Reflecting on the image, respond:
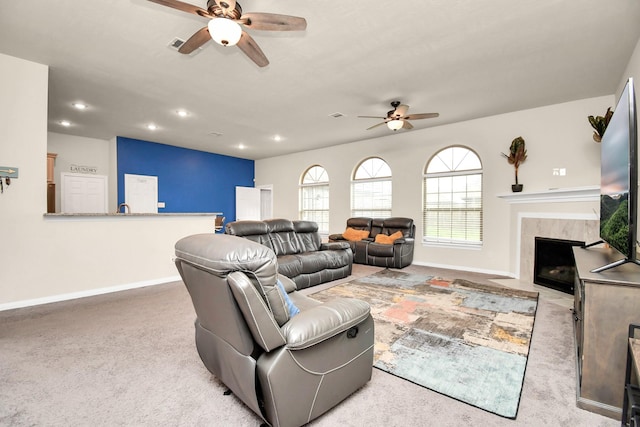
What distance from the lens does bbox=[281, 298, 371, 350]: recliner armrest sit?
52.1 inches

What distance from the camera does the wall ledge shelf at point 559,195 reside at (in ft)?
12.1

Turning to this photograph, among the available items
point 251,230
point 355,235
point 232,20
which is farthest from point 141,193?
Answer: point 232,20

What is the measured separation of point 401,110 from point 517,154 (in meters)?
2.16

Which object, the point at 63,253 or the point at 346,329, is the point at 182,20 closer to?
the point at 346,329

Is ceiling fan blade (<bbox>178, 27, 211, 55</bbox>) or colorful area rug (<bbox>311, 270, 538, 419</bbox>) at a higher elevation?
ceiling fan blade (<bbox>178, 27, 211, 55</bbox>)

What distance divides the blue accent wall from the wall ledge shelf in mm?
6957

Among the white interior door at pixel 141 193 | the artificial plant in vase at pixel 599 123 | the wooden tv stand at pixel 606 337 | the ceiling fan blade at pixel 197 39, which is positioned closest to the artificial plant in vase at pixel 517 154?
the artificial plant in vase at pixel 599 123

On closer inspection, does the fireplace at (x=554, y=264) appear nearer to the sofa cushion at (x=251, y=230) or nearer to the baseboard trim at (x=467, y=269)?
the baseboard trim at (x=467, y=269)

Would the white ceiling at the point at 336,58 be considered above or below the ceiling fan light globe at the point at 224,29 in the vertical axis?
above

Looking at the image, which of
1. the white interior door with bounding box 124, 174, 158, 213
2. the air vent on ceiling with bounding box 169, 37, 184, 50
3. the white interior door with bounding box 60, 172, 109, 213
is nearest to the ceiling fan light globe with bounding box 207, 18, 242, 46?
the air vent on ceiling with bounding box 169, 37, 184, 50

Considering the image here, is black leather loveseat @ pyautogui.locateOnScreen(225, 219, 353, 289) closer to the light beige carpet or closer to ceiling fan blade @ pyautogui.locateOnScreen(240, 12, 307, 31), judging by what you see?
the light beige carpet

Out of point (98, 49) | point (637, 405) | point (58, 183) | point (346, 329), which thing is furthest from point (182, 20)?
point (58, 183)

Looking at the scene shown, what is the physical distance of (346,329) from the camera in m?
1.50

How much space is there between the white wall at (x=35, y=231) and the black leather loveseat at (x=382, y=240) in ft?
13.3
